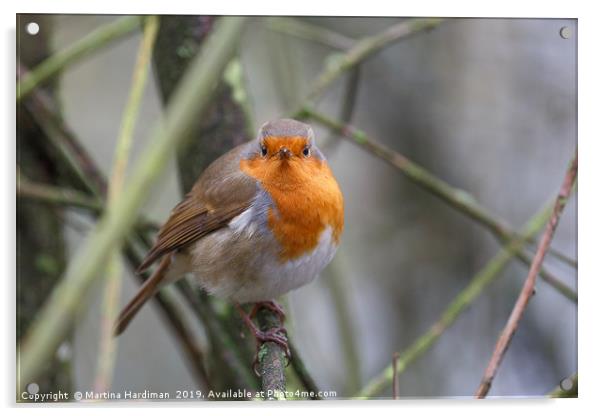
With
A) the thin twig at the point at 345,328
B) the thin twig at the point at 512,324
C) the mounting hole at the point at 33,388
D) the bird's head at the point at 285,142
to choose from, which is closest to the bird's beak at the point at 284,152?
the bird's head at the point at 285,142

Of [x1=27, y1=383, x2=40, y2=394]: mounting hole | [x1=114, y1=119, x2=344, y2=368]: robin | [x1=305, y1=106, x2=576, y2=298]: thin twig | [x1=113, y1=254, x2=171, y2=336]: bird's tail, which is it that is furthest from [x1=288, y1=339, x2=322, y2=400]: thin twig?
[x1=27, y1=383, x2=40, y2=394]: mounting hole

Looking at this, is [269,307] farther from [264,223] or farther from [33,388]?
[33,388]

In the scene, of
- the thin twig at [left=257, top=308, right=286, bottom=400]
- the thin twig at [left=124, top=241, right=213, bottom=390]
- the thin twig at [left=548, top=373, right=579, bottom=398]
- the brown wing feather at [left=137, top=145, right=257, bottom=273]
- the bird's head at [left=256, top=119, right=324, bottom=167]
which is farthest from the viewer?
the thin twig at [left=124, top=241, right=213, bottom=390]

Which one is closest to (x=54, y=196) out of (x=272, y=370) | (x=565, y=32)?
(x=272, y=370)

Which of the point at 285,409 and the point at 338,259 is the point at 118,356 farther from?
the point at 338,259

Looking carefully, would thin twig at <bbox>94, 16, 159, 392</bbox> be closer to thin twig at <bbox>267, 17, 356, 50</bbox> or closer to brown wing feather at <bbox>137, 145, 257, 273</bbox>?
brown wing feather at <bbox>137, 145, 257, 273</bbox>
